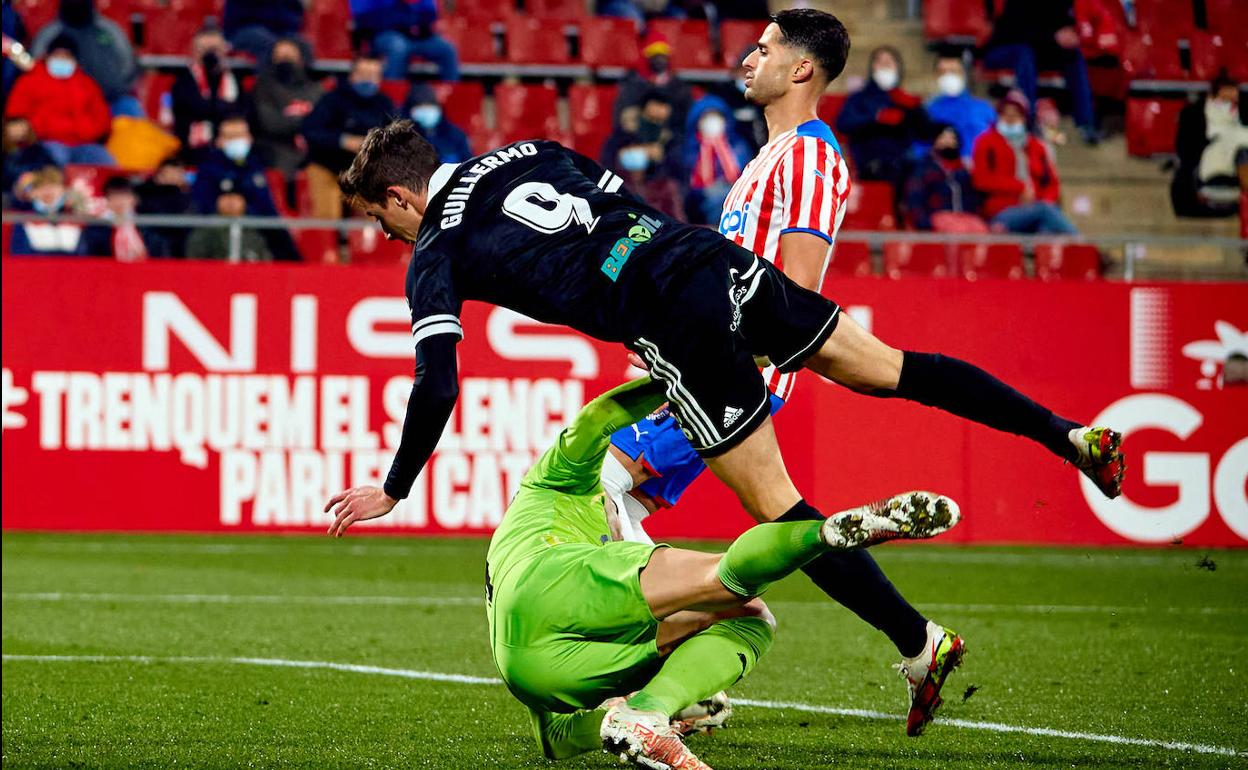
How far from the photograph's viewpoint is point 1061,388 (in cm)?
1289

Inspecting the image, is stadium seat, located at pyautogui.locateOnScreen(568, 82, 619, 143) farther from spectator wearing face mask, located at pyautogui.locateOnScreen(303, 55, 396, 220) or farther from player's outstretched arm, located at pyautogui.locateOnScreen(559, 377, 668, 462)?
player's outstretched arm, located at pyautogui.locateOnScreen(559, 377, 668, 462)

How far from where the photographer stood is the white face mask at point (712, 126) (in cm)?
1512

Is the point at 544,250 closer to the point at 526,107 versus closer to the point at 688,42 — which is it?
the point at 526,107

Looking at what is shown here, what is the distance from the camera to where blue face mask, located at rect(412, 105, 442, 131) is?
49.2ft

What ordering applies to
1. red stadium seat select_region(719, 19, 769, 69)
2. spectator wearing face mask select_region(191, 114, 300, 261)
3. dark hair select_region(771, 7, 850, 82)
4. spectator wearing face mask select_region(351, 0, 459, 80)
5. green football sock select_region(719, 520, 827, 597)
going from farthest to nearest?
red stadium seat select_region(719, 19, 769, 69), spectator wearing face mask select_region(351, 0, 459, 80), spectator wearing face mask select_region(191, 114, 300, 261), dark hair select_region(771, 7, 850, 82), green football sock select_region(719, 520, 827, 597)

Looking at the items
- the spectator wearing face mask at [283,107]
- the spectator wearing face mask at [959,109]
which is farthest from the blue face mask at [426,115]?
the spectator wearing face mask at [959,109]

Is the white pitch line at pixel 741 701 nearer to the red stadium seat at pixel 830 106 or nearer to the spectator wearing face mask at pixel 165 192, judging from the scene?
the spectator wearing face mask at pixel 165 192

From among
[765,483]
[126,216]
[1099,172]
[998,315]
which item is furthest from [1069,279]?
[765,483]

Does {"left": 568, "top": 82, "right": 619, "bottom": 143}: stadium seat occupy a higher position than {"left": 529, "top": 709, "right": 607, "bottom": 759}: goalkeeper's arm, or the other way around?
{"left": 568, "top": 82, "right": 619, "bottom": 143}: stadium seat

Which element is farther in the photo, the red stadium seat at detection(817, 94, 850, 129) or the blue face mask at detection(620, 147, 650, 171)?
the red stadium seat at detection(817, 94, 850, 129)

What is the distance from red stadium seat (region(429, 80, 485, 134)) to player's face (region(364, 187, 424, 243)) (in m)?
11.2

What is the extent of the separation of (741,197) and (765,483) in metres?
1.40

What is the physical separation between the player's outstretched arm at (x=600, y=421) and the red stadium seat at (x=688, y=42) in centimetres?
1309

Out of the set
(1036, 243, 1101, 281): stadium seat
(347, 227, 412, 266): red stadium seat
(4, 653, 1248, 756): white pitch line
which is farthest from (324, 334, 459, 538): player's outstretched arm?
(1036, 243, 1101, 281): stadium seat
